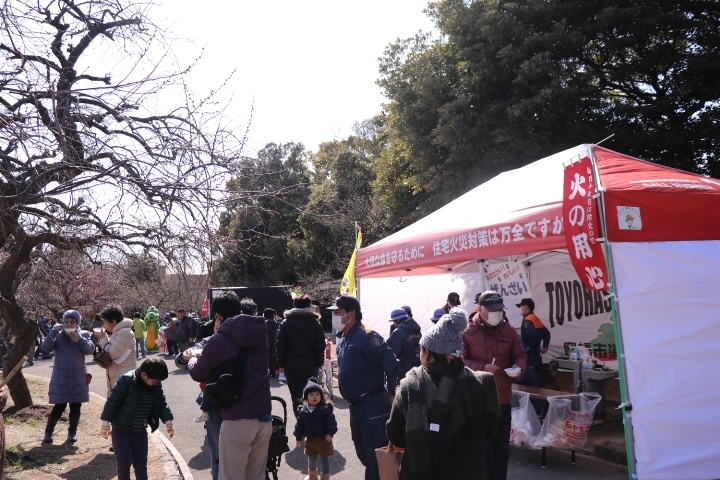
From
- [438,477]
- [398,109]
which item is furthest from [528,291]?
[438,477]

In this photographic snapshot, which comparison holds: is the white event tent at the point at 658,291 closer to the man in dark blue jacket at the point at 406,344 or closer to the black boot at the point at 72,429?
the man in dark blue jacket at the point at 406,344

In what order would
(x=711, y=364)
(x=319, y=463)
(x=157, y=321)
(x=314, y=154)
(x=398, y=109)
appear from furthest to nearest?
(x=314, y=154)
(x=157, y=321)
(x=398, y=109)
(x=319, y=463)
(x=711, y=364)

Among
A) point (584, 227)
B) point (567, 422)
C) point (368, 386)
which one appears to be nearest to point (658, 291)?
point (584, 227)

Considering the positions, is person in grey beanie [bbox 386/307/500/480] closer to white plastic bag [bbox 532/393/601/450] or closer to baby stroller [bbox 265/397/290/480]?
baby stroller [bbox 265/397/290/480]

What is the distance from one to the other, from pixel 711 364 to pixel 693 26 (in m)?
10.4

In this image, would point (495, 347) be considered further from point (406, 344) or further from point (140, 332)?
point (140, 332)

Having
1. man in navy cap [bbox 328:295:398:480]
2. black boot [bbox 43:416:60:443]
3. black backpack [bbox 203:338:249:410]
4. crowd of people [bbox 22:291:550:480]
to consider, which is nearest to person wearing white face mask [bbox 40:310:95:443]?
black boot [bbox 43:416:60:443]

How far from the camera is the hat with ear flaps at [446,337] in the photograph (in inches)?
149

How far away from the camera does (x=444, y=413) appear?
3.60 meters

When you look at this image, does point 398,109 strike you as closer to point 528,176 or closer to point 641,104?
point 641,104

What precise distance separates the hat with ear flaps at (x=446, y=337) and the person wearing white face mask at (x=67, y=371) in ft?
19.8

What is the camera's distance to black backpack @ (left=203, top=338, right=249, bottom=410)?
4.86 meters

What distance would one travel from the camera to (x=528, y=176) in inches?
329

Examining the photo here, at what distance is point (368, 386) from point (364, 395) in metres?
0.08
